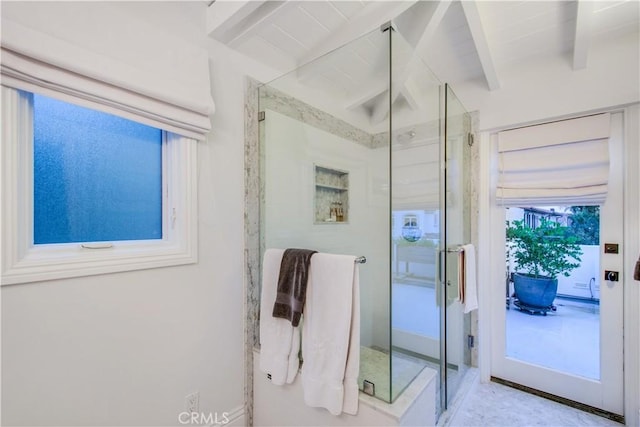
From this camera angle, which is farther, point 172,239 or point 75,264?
point 172,239

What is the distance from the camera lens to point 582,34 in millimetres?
1593

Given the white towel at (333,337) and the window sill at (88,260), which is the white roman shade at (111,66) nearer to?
the window sill at (88,260)

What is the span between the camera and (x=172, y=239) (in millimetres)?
1501

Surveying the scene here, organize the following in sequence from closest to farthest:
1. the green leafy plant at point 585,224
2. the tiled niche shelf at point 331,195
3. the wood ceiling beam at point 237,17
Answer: the wood ceiling beam at point 237,17 → the green leafy plant at point 585,224 → the tiled niche shelf at point 331,195

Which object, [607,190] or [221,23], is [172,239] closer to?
[221,23]

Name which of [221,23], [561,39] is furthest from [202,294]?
[561,39]

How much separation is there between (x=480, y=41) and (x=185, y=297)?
226 cm

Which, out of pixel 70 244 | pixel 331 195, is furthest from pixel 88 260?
pixel 331 195

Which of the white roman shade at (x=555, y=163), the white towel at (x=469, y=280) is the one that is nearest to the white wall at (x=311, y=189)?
the white towel at (x=469, y=280)

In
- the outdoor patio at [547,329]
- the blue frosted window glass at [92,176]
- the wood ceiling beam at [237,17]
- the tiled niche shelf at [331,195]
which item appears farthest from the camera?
the tiled niche shelf at [331,195]

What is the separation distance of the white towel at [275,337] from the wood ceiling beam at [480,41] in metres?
1.65

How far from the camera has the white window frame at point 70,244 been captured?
1.01m

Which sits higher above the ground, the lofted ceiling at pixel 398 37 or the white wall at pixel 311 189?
the lofted ceiling at pixel 398 37

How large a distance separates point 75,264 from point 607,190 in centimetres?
298
